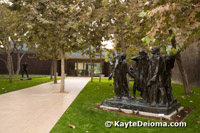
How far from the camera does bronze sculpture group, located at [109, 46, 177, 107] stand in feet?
19.9

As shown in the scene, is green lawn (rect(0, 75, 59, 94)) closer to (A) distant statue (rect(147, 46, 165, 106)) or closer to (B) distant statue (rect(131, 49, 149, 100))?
(B) distant statue (rect(131, 49, 149, 100))

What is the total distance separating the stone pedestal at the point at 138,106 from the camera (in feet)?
18.7

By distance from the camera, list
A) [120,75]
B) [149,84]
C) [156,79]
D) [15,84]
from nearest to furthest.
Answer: [156,79] → [149,84] → [120,75] → [15,84]

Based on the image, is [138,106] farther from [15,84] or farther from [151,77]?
[15,84]

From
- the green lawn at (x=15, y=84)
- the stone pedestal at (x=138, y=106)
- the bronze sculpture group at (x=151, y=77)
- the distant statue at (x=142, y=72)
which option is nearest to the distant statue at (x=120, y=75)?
the bronze sculpture group at (x=151, y=77)

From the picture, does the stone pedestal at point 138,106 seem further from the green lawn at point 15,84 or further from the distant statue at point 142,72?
the green lawn at point 15,84

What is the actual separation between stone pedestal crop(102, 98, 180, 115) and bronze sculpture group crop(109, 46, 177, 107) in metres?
0.11

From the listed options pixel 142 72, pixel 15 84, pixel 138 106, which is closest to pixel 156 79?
pixel 142 72

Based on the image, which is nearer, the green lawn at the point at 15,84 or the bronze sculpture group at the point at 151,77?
the bronze sculpture group at the point at 151,77

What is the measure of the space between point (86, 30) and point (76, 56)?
26.9 meters

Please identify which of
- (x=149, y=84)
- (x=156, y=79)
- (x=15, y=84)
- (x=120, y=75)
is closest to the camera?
(x=156, y=79)

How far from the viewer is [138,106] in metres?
6.09

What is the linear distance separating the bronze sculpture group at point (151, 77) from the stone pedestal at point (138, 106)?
4.3 inches

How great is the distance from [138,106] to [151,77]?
3.56ft
